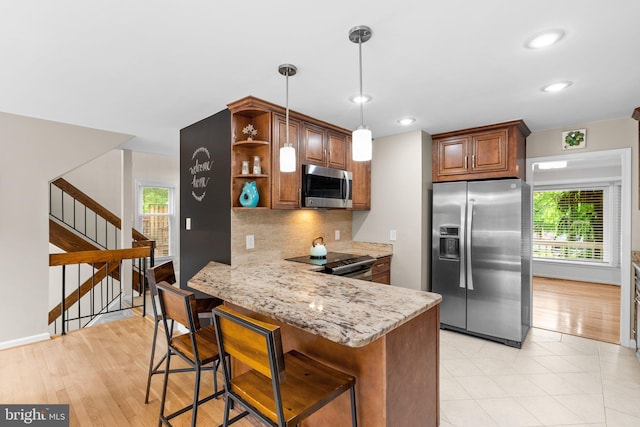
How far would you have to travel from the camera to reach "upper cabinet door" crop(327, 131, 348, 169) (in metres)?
3.60

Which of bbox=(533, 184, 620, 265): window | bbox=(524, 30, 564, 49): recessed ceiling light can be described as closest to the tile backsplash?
bbox=(524, 30, 564, 49): recessed ceiling light

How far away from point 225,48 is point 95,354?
3.05 metres

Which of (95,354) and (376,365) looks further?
(95,354)

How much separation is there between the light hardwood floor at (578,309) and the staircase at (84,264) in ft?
17.6

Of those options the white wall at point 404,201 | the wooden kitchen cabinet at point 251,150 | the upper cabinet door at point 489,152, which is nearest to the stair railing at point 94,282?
the wooden kitchen cabinet at point 251,150

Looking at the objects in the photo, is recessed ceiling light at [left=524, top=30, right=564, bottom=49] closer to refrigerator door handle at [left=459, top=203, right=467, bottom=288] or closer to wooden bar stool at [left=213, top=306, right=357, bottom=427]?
refrigerator door handle at [left=459, top=203, right=467, bottom=288]

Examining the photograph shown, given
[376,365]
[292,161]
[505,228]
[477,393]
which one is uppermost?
[292,161]

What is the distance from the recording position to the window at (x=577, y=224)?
6105 mm

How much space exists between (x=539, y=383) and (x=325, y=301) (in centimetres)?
221

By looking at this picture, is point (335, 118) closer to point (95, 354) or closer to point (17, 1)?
point (17, 1)

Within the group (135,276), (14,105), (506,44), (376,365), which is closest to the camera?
(376,365)

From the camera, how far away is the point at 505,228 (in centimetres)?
331

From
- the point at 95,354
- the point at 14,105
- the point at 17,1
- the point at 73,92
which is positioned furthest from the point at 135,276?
the point at 17,1

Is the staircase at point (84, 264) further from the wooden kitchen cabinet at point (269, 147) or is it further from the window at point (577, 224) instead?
the window at point (577, 224)
